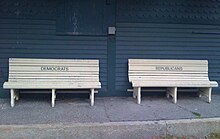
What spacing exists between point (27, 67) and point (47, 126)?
1972mm

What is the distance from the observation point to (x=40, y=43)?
6.06 m

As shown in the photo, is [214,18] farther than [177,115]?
Yes

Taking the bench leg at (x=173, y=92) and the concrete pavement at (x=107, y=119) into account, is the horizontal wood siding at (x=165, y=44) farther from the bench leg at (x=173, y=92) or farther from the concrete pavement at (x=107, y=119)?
the concrete pavement at (x=107, y=119)

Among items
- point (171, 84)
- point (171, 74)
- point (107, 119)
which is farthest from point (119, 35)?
point (107, 119)

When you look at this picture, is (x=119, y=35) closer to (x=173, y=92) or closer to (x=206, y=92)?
(x=173, y=92)

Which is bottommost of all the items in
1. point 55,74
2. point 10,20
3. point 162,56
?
point 55,74

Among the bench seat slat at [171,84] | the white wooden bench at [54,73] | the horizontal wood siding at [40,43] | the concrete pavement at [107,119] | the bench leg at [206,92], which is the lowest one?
the concrete pavement at [107,119]

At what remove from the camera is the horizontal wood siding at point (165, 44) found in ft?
20.6

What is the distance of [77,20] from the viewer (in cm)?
611

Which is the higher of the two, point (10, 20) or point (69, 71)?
point (10, 20)

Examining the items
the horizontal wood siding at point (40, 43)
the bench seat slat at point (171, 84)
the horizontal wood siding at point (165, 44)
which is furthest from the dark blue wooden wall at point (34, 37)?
the bench seat slat at point (171, 84)

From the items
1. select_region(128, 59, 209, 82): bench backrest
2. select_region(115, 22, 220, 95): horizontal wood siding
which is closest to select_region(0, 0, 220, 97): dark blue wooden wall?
Answer: select_region(115, 22, 220, 95): horizontal wood siding

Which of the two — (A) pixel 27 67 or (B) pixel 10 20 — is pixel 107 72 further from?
(B) pixel 10 20

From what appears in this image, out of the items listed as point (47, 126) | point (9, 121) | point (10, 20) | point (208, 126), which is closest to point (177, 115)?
point (208, 126)
